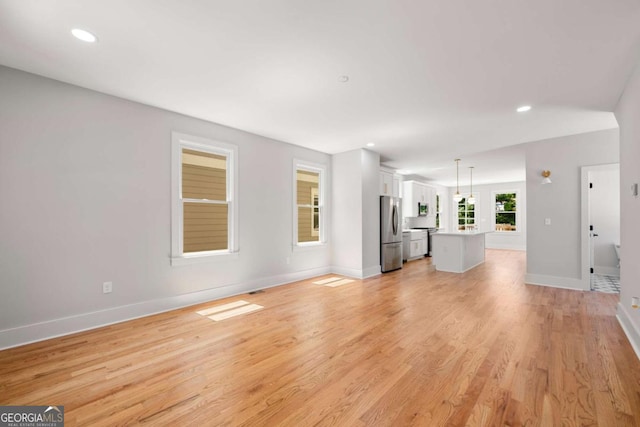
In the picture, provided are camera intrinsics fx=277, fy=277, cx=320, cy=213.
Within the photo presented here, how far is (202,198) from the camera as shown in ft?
14.3

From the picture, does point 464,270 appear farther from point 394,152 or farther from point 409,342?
point 409,342

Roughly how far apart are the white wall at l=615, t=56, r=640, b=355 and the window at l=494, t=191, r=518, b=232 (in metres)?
8.38

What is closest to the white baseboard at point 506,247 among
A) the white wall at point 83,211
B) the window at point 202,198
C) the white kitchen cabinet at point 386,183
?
the white kitchen cabinet at point 386,183

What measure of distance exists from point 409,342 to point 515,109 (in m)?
3.32

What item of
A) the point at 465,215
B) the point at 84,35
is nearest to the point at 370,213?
the point at 84,35

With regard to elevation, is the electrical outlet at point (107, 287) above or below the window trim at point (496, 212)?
below

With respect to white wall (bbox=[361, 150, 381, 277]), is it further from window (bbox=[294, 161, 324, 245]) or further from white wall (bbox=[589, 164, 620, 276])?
white wall (bbox=[589, 164, 620, 276])

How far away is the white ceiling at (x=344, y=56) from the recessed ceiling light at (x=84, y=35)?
0.07 m

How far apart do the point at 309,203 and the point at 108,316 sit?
396 cm

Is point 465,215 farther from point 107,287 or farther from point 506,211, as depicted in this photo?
point 107,287

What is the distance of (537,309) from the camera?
3.80m

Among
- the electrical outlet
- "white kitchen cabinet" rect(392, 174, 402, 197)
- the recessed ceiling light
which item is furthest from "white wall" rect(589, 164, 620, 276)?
the electrical outlet

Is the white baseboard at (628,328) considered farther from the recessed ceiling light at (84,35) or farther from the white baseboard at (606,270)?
the recessed ceiling light at (84,35)

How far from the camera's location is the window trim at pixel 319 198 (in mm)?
5559
